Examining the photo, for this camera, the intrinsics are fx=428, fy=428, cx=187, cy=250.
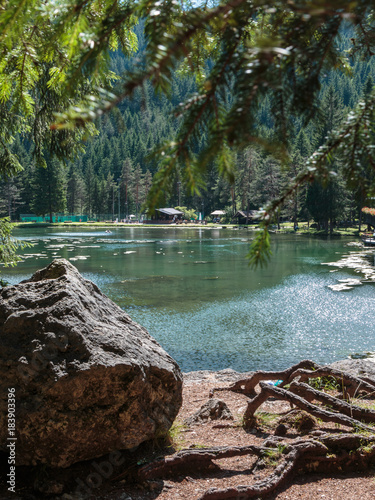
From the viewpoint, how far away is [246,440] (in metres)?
4.11

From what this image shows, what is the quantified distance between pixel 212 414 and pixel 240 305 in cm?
1203

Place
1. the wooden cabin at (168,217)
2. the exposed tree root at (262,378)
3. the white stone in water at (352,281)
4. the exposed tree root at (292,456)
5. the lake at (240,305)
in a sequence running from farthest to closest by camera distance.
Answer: the wooden cabin at (168,217), the white stone in water at (352,281), the lake at (240,305), the exposed tree root at (262,378), the exposed tree root at (292,456)

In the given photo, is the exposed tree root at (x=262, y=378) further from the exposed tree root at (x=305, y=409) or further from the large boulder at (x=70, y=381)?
the large boulder at (x=70, y=381)

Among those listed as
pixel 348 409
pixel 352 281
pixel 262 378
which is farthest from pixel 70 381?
pixel 352 281

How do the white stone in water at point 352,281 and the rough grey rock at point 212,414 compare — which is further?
the white stone in water at point 352,281

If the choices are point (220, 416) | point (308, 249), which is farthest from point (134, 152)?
point (220, 416)

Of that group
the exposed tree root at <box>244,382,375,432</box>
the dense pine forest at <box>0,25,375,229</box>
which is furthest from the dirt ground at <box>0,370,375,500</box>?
the dense pine forest at <box>0,25,375,229</box>

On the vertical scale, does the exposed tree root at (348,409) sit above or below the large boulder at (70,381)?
below

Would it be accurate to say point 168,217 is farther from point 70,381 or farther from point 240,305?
point 70,381

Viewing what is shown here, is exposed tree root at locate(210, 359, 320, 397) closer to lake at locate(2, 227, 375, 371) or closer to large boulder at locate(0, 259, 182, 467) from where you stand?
large boulder at locate(0, 259, 182, 467)

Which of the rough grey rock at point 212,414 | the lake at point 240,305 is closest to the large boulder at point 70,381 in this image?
the rough grey rock at point 212,414

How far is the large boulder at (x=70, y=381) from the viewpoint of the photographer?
3.28 metres

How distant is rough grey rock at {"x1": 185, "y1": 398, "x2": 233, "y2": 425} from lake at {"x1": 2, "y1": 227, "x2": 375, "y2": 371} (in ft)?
17.8

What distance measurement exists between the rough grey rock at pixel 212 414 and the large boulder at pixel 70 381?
0.94m
